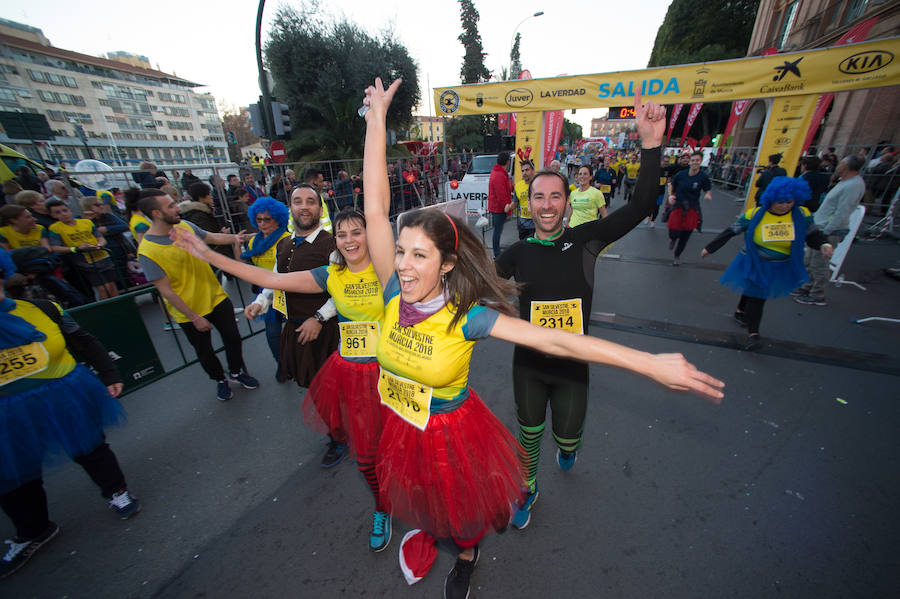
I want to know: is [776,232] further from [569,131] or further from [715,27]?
[569,131]

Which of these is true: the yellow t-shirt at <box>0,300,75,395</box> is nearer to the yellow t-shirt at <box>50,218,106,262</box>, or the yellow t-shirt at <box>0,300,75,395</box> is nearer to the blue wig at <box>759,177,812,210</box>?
the yellow t-shirt at <box>50,218,106,262</box>

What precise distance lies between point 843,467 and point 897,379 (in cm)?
196

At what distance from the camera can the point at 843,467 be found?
277 centimetres

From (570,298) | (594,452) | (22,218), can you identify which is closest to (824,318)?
(594,452)

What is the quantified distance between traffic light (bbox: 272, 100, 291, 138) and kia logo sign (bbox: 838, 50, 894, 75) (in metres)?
12.2

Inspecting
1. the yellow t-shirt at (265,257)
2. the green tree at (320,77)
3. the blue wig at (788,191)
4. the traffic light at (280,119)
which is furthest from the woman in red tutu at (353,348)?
the green tree at (320,77)

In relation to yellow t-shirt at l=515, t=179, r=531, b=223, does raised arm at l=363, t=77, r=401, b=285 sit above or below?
above

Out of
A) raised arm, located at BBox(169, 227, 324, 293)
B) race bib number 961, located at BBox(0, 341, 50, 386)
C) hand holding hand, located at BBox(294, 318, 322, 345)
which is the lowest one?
hand holding hand, located at BBox(294, 318, 322, 345)

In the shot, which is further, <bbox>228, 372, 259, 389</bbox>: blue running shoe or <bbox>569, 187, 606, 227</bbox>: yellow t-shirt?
<bbox>569, 187, 606, 227</bbox>: yellow t-shirt

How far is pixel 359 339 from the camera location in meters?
2.30

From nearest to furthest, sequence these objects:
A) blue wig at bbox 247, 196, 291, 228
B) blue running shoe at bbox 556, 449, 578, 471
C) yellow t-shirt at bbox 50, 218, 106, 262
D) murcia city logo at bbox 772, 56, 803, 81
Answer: blue running shoe at bbox 556, 449, 578, 471 < blue wig at bbox 247, 196, 291, 228 < yellow t-shirt at bbox 50, 218, 106, 262 < murcia city logo at bbox 772, 56, 803, 81

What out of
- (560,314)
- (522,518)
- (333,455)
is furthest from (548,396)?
(333,455)

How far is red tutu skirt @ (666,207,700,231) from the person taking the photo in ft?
23.4

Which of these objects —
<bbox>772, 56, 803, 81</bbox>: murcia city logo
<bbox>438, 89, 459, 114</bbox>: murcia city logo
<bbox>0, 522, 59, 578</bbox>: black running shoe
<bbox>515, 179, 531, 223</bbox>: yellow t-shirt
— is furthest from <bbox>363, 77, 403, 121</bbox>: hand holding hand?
<bbox>772, 56, 803, 81</bbox>: murcia city logo
